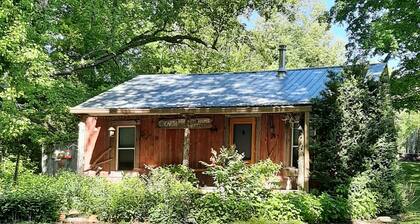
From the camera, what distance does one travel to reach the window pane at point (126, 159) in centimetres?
1641

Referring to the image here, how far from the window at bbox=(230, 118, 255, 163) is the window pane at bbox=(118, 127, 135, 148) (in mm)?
3584

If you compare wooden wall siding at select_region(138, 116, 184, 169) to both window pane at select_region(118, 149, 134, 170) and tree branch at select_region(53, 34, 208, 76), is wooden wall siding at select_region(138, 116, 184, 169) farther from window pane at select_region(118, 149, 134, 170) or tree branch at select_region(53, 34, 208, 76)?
tree branch at select_region(53, 34, 208, 76)

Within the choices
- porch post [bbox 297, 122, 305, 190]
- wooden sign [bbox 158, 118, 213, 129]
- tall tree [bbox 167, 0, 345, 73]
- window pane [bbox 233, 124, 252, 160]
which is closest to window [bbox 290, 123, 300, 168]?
window pane [bbox 233, 124, 252, 160]

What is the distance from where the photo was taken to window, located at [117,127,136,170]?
16.4m

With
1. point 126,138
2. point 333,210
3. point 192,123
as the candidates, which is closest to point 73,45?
point 126,138

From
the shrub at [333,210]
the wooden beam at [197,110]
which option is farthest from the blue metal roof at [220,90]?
the shrub at [333,210]

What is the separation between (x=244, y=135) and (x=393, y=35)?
672 cm

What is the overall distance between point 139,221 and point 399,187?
673 centimetres

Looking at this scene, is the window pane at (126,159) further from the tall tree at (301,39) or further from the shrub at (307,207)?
the tall tree at (301,39)

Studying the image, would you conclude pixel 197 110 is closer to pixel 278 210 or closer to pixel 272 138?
pixel 272 138

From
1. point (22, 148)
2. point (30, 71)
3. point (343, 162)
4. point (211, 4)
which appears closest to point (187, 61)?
point (211, 4)

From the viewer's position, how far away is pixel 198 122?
15.3m

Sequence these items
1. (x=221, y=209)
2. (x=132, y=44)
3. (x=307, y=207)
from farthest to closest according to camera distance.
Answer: (x=132, y=44)
(x=307, y=207)
(x=221, y=209)

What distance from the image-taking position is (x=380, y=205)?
11773mm
